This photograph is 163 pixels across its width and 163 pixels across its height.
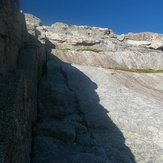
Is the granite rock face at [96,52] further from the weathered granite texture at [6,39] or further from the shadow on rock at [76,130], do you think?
the weathered granite texture at [6,39]

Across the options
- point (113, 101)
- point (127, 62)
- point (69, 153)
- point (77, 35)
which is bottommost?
point (69, 153)

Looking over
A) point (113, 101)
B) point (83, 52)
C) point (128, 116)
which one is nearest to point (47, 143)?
point (128, 116)

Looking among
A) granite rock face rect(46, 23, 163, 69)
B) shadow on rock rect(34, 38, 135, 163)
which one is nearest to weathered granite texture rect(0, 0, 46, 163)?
shadow on rock rect(34, 38, 135, 163)

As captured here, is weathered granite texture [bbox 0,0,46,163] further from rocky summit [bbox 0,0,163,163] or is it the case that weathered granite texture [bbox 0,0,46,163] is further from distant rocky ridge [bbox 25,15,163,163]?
distant rocky ridge [bbox 25,15,163,163]

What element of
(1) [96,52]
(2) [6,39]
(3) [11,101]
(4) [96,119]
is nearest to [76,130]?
(4) [96,119]

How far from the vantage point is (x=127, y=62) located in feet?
209

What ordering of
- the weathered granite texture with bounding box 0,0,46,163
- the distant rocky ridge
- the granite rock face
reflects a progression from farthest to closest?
1. the granite rock face
2. the distant rocky ridge
3. the weathered granite texture with bounding box 0,0,46,163

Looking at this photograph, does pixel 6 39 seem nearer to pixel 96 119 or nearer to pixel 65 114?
pixel 65 114

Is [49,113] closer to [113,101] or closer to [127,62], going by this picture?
[113,101]

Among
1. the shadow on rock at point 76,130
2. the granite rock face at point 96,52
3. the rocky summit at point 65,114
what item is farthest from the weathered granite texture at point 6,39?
the granite rock face at point 96,52

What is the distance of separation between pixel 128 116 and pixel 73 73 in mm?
14217

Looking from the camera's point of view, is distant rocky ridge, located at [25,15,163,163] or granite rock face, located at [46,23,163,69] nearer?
distant rocky ridge, located at [25,15,163,163]

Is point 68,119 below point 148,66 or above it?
below

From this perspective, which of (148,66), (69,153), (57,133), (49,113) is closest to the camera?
(69,153)
